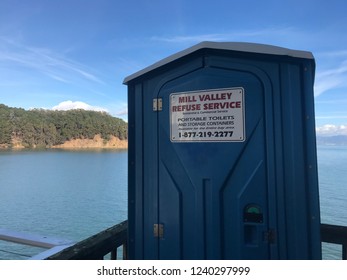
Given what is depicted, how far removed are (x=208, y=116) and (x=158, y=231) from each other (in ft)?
2.97

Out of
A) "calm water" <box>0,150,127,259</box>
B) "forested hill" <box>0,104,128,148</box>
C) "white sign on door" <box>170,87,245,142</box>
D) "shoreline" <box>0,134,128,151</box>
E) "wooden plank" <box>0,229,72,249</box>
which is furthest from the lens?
"shoreline" <box>0,134,128,151</box>

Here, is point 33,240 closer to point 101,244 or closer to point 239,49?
point 101,244

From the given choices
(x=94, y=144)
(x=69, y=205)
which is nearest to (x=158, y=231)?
(x=69, y=205)

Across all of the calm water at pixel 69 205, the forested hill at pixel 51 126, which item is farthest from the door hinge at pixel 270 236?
the forested hill at pixel 51 126

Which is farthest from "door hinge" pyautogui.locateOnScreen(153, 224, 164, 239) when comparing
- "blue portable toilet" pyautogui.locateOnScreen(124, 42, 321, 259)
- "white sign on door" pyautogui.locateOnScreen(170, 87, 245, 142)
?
"white sign on door" pyautogui.locateOnScreen(170, 87, 245, 142)

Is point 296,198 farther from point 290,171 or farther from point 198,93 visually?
point 198,93

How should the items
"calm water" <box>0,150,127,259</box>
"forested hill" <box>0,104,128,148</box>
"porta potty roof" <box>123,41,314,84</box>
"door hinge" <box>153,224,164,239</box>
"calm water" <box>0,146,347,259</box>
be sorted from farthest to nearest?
"forested hill" <box>0,104,128,148</box>, "calm water" <box>0,150,127,259</box>, "calm water" <box>0,146,347,259</box>, "door hinge" <box>153,224,164,239</box>, "porta potty roof" <box>123,41,314,84</box>

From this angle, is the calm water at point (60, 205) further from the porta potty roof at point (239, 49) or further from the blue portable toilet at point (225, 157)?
the porta potty roof at point (239, 49)

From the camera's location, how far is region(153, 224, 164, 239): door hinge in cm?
200

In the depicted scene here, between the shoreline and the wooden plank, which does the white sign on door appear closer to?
the wooden plank

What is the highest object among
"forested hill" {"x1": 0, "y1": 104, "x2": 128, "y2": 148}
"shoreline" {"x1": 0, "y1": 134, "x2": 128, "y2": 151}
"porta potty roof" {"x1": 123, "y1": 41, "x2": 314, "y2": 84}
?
"forested hill" {"x1": 0, "y1": 104, "x2": 128, "y2": 148}

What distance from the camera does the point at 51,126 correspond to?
87.1 meters

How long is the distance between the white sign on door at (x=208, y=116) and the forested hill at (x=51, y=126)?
287 ft

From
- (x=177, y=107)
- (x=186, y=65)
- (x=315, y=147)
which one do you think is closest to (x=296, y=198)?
(x=315, y=147)
